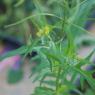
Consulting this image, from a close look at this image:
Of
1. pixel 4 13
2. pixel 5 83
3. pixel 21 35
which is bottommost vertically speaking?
pixel 5 83

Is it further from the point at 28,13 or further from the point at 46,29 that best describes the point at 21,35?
the point at 46,29

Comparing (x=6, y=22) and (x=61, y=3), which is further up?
(x=6, y=22)

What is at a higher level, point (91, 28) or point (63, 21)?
point (91, 28)

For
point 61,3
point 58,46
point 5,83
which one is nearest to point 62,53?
point 58,46

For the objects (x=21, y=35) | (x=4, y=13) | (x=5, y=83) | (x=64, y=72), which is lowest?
(x=64, y=72)

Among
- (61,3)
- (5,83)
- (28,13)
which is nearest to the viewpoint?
(61,3)

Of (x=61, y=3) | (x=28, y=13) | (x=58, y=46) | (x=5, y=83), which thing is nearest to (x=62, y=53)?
(x=58, y=46)

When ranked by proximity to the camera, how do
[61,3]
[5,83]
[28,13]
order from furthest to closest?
[28,13]
[5,83]
[61,3]

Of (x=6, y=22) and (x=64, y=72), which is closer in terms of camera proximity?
(x=64, y=72)

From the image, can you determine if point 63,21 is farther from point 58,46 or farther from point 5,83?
point 5,83
